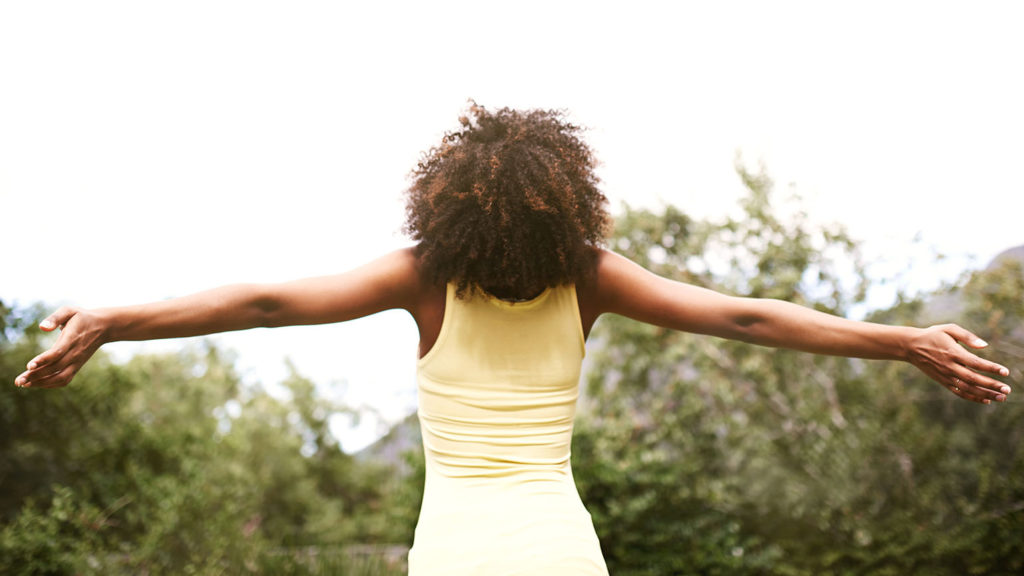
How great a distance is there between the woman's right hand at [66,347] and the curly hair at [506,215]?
27.2 inches

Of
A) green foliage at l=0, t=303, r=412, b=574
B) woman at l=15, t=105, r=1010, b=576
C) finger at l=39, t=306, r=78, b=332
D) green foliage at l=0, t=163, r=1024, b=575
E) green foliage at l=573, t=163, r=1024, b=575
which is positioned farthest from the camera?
green foliage at l=573, t=163, r=1024, b=575

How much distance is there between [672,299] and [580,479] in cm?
507

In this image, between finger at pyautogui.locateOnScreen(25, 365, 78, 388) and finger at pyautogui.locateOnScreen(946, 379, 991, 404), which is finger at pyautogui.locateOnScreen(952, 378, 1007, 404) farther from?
finger at pyautogui.locateOnScreen(25, 365, 78, 388)

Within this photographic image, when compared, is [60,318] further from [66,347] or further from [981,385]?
[981,385]

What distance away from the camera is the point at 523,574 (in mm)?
1466

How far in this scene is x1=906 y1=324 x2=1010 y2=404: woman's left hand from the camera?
1.65 metres

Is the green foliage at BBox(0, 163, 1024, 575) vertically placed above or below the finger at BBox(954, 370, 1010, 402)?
below

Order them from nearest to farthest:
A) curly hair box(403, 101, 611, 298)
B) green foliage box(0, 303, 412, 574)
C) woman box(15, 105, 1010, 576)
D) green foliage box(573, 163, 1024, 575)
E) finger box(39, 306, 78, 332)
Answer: finger box(39, 306, 78, 332)
woman box(15, 105, 1010, 576)
curly hair box(403, 101, 611, 298)
green foliage box(0, 303, 412, 574)
green foliage box(573, 163, 1024, 575)

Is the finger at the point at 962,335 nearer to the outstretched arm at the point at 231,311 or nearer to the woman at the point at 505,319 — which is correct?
the woman at the point at 505,319

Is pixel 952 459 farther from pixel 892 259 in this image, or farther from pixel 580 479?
pixel 580 479

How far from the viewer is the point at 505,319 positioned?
1.72 metres

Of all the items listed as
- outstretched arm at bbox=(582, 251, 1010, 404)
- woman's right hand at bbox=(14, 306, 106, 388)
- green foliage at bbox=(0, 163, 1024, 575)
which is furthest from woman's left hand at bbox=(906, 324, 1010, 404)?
green foliage at bbox=(0, 163, 1024, 575)

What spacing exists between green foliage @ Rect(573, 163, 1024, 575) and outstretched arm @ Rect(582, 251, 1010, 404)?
4.69 meters

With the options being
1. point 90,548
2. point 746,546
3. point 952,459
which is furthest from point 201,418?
point 952,459
